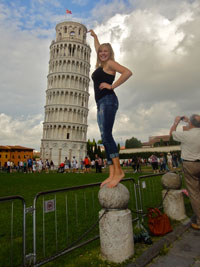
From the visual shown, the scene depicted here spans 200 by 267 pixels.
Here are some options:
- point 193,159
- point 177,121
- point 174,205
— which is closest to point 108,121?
point 177,121

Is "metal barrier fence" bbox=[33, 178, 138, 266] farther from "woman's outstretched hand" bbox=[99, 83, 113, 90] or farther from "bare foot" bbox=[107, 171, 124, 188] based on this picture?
"woman's outstretched hand" bbox=[99, 83, 113, 90]

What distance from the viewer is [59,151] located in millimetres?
59844

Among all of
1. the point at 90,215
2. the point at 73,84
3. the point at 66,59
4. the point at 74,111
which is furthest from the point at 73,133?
the point at 90,215

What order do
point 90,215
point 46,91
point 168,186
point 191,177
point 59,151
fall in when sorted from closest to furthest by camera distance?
point 191,177
point 168,186
point 90,215
point 59,151
point 46,91

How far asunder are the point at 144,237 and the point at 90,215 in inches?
92.5

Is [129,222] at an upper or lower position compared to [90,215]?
upper

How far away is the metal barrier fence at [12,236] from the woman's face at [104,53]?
2.77 metres

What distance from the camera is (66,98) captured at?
62.2 m

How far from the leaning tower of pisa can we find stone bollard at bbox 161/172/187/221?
5611 cm

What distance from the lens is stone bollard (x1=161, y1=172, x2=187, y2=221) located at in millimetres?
5004

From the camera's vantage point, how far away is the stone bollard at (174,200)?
5004mm

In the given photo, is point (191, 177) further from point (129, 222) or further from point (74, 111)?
point (74, 111)

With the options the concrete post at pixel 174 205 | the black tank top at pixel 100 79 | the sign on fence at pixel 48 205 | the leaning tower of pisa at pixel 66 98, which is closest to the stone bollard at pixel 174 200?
the concrete post at pixel 174 205

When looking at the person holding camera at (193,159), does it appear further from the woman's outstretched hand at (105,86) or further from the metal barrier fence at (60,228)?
the woman's outstretched hand at (105,86)
